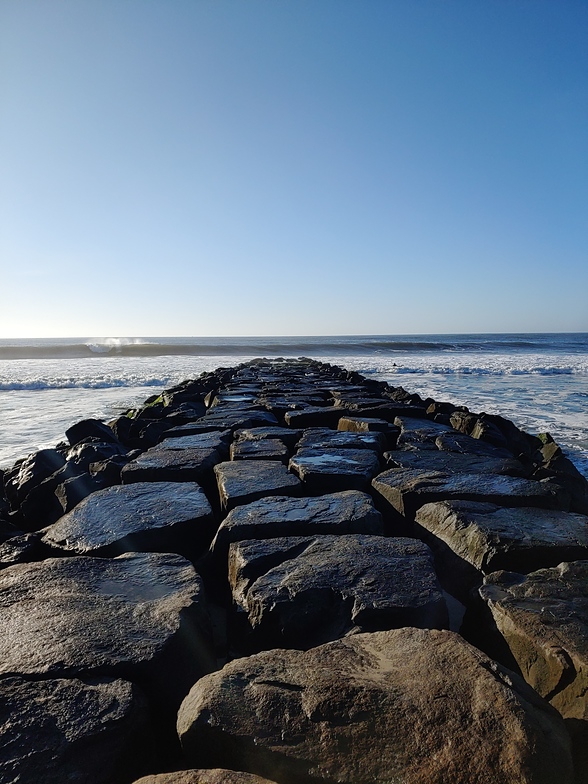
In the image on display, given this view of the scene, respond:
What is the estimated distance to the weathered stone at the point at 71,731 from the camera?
92cm

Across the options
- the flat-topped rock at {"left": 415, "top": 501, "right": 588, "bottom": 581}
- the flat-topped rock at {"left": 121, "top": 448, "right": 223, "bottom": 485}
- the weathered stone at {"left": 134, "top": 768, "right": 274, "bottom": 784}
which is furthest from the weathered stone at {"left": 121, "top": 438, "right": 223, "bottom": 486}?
the weathered stone at {"left": 134, "top": 768, "right": 274, "bottom": 784}

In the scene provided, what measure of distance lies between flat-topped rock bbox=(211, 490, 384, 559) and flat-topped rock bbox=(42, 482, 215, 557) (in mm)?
141

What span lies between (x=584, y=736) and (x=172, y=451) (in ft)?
8.50

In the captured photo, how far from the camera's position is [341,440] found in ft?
11.0

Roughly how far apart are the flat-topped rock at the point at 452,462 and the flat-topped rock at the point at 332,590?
3.70 feet

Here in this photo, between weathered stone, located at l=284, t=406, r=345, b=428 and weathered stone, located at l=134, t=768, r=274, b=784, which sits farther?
weathered stone, located at l=284, t=406, r=345, b=428

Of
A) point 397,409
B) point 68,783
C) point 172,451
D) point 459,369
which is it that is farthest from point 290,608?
point 459,369

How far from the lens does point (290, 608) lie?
1.39 metres

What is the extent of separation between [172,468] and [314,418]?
1904 mm

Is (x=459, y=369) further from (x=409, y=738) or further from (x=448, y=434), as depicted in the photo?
(x=409, y=738)

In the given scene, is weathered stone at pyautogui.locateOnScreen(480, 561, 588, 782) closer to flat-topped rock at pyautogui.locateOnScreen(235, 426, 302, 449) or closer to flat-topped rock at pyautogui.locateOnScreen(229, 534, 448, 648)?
flat-topped rock at pyautogui.locateOnScreen(229, 534, 448, 648)

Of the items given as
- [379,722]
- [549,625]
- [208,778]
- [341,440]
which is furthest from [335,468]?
[208,778]

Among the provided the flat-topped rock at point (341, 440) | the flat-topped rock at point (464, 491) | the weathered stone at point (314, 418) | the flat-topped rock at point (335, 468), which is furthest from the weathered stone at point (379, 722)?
the weathered stone at point (314, 418)

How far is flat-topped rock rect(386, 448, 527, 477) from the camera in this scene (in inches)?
107
